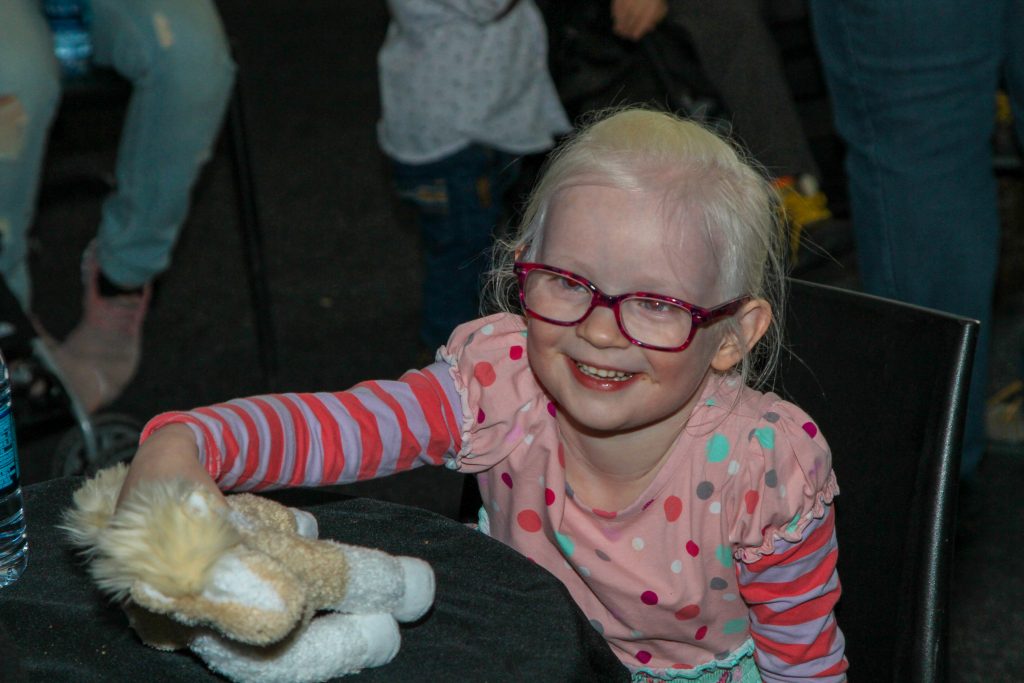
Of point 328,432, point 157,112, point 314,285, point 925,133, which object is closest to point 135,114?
point 157,112

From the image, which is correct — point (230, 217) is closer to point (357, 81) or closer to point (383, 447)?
point (357, 81)

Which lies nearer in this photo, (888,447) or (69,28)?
(888,447)

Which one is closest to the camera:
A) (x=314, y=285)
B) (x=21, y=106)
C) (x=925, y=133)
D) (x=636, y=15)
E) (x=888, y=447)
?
(x=888, y=447)

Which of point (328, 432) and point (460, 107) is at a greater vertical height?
point (328, 432)

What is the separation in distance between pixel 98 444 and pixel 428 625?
1.58 metres

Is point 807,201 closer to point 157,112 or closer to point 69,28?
point 157,112

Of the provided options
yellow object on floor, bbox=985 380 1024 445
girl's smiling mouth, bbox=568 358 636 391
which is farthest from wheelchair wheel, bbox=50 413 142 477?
yellow object on floor, bbox=985 380 1024 445

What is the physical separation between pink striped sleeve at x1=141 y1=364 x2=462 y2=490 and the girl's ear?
250 millimetres

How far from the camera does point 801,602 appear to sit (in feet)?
3.65

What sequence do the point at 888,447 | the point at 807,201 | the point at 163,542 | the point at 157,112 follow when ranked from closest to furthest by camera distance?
1. the point at 163,542
2. the point at 888,447
3. the point at 157,112
4. the point at 807,201

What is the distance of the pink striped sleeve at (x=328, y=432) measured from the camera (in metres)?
0.99

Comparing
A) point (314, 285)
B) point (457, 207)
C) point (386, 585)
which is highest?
point (386, 585)

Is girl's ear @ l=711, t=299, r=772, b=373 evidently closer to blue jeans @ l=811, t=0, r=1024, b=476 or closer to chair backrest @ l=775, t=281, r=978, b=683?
chair backrest @ l=775, t=281, r=978, b=683

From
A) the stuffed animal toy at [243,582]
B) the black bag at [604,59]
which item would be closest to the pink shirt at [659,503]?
the stuffed animal toy at [243,582]
